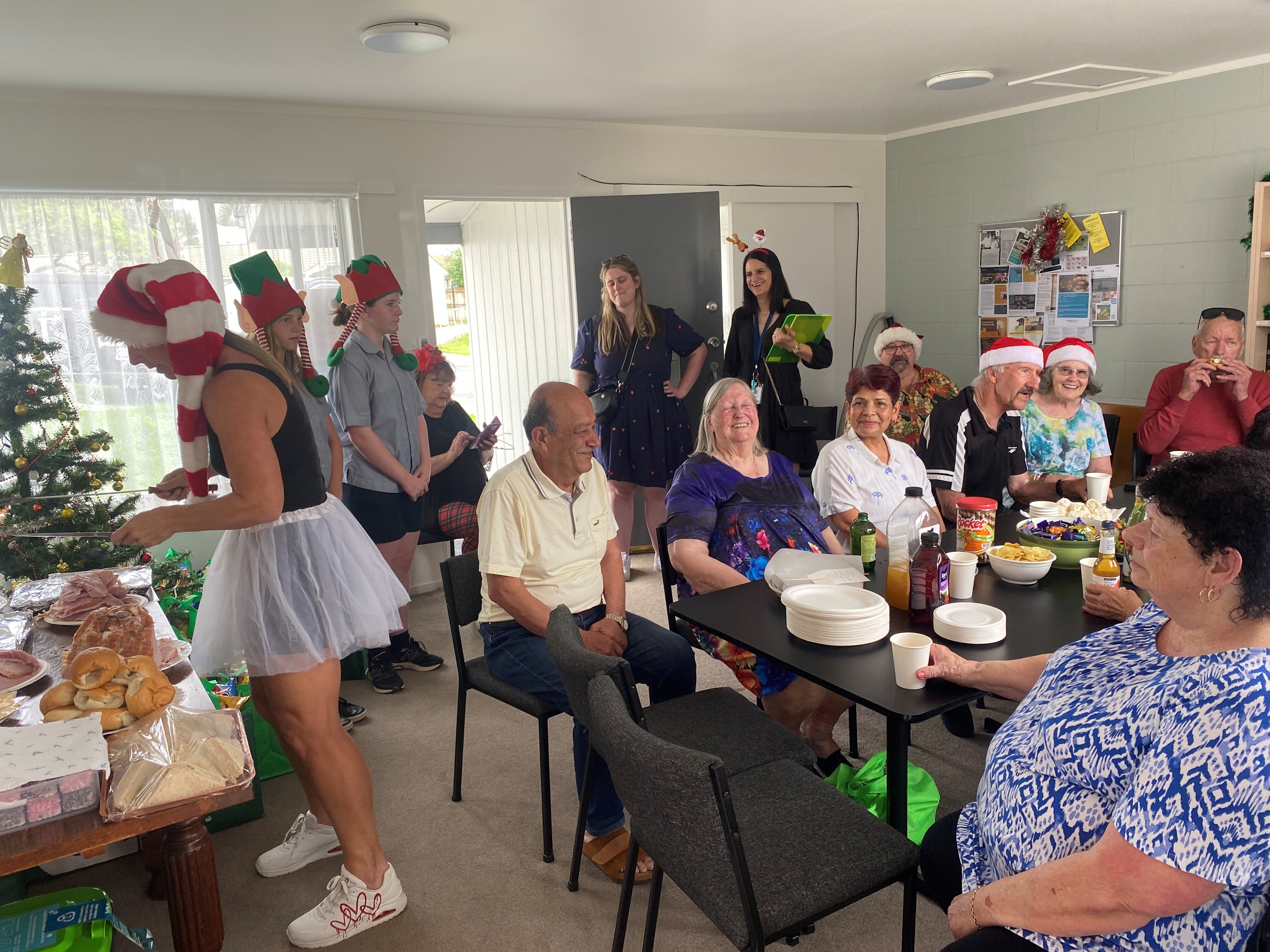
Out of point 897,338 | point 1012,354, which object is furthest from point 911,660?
point 897,338

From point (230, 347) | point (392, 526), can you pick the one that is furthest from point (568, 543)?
point (392, 526)

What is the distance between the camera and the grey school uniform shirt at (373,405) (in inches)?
133

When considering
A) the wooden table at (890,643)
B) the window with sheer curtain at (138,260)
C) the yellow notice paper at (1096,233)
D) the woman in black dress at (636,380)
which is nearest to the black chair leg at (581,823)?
the wooden table at (890,643)

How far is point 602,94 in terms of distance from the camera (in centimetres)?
418

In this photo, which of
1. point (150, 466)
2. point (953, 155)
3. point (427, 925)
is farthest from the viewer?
point (953, 155)

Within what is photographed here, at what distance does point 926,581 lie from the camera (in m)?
1.99

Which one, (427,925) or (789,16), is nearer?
(427,925)

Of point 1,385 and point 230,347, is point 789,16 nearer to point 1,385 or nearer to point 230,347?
point 230,347

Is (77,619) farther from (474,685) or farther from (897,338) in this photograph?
(897,338)

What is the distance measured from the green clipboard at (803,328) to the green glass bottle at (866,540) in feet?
6.93

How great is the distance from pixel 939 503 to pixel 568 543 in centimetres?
149

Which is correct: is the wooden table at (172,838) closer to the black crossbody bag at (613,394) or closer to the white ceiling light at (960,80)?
the black crossbody bag at (613,394)

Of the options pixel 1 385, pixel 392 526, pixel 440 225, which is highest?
pixel 440 225

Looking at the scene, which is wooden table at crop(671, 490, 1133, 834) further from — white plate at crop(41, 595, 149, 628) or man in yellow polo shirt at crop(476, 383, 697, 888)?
white plate at crop(41, 595, 149, 628)
